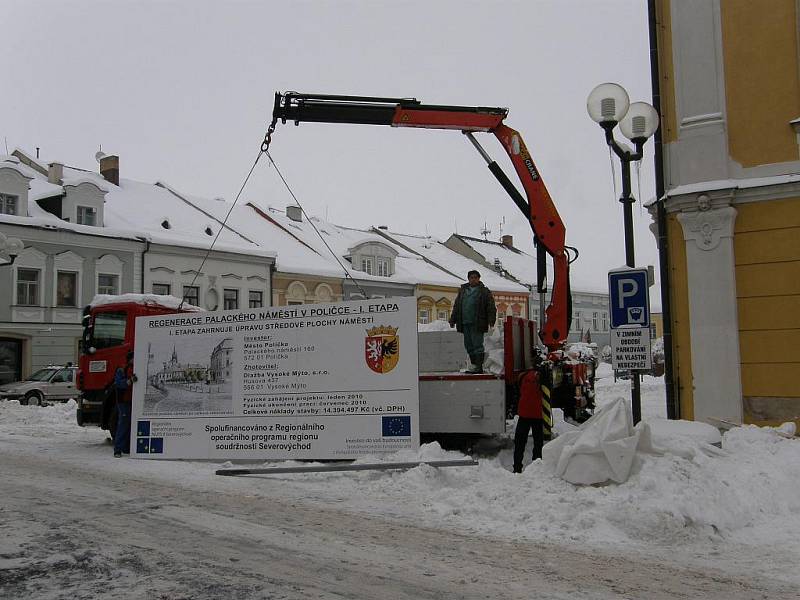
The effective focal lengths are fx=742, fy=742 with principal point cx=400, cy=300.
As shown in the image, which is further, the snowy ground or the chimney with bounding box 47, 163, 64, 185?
the chimney with bounding box 47, 163, 64, 185

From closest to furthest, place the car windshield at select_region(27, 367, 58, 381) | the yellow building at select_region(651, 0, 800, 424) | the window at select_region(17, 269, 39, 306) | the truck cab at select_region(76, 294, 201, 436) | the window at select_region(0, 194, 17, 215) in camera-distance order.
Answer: the yellow building at select_region(651, 0, 800, 424)
the truck cab at select_region(76, 294, 201, 436)
the car windshield at select_region(27, 367, 58, 381)
the window at select_region(17, 269, 39, 306)
the window at select_region(0, 194, 17, 215)

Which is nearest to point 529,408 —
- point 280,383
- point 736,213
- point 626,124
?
point 280,383

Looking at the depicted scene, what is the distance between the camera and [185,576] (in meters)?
5.72

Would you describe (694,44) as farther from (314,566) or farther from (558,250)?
(314,566)

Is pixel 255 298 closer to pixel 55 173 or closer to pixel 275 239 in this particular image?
pixel 275 239

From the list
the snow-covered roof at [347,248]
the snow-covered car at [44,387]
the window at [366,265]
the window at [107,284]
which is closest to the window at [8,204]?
the window at [107,284]

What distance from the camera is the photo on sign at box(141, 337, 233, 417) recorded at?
1214 cm

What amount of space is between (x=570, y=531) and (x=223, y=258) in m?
30.9

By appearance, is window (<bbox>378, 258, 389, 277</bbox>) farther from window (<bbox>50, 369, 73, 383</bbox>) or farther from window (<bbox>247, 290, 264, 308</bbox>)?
window (<bbox>50, 369, 73, 383</bbox>)

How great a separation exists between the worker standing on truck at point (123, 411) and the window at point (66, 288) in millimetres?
20064

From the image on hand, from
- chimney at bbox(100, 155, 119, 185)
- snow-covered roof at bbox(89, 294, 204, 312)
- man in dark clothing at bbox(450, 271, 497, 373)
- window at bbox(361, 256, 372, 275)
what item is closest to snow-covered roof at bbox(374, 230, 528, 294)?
window at bbox(361, 256, 372, 275)

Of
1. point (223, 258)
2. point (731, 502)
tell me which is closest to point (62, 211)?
point (223, 258)

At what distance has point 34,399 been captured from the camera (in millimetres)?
26312

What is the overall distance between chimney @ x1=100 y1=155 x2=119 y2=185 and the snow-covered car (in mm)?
13647
